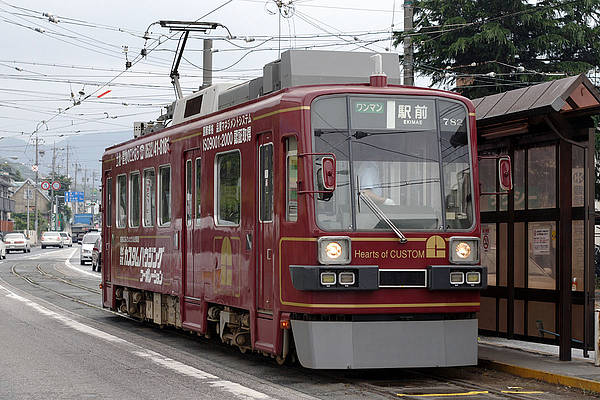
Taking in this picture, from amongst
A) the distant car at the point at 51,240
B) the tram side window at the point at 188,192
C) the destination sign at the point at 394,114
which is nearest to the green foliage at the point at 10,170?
the distant car at the point at 51,240

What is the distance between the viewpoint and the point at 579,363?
12562 mm

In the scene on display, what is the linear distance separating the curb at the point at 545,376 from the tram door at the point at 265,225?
2.87 meters

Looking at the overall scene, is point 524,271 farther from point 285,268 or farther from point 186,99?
point 186,99

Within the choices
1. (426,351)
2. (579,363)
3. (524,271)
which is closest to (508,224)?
(524,271)

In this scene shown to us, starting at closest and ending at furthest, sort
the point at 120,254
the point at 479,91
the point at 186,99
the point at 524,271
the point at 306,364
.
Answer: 1. the point at 306,364
2. the point at 524,271
3. the point at 186,99
4. the point at 120,254
5. the point at 479,91

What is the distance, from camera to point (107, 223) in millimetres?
19984

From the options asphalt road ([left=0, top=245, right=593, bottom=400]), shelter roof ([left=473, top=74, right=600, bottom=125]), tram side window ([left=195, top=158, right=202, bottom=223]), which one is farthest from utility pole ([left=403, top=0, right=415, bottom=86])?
shelter roof ([left=473, top=74, right=600, bottom=125])

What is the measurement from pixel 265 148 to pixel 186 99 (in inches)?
158

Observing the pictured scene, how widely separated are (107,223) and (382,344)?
9932mm

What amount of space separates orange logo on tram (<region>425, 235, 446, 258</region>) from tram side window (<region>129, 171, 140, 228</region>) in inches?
291

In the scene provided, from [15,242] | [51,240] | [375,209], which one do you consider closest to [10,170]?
[51,240]

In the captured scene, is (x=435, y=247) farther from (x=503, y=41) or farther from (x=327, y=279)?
(x=503, y=41)

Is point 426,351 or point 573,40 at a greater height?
point 573,40

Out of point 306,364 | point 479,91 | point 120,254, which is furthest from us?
point 479,91
